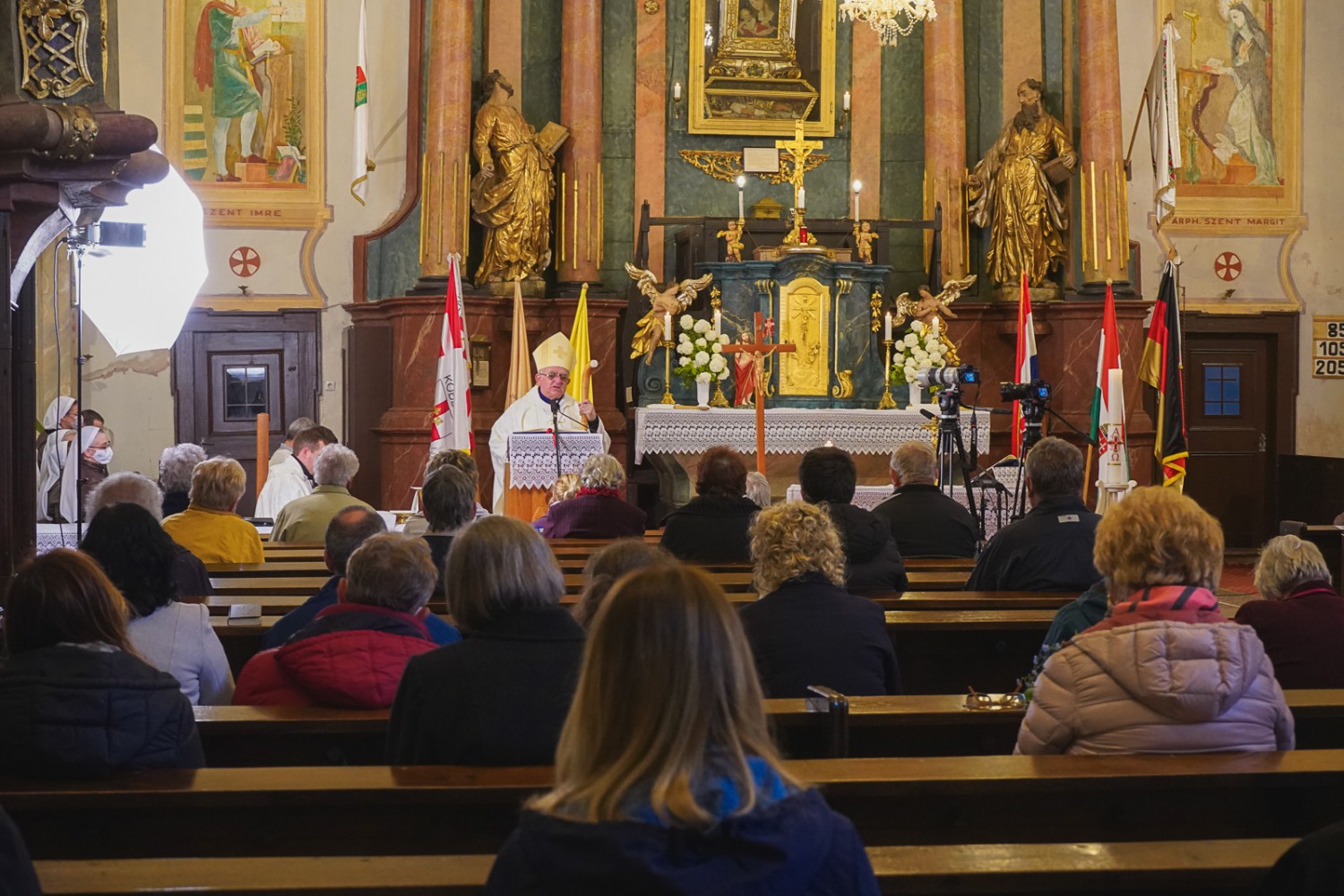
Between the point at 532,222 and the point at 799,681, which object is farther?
the point at 532,222

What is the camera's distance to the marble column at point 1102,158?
45.0 feet

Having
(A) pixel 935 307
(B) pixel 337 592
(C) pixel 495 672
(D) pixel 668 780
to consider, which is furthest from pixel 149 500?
(A) pixel 935 307

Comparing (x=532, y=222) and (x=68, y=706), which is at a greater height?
(x=532, y=222)

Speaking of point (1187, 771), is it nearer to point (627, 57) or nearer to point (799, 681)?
point (799, 681)

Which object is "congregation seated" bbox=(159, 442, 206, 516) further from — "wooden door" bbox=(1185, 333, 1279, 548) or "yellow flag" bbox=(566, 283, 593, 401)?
"wooden door" bbox=(1185, 333, 1279, 548)

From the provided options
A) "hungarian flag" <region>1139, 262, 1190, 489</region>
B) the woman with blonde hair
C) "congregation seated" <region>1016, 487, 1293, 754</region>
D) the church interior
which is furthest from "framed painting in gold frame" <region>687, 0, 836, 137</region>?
the woman with blonde hair

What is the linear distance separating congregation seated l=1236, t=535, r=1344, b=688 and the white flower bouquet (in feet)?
26.4

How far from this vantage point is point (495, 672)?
320 centimetres

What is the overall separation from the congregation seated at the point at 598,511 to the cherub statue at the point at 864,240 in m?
6.08

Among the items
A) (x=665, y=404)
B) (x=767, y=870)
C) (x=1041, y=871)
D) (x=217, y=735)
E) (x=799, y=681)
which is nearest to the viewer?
(x=767, y=870)

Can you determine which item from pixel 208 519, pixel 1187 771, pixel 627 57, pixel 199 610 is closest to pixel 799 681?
pixel 1187 771

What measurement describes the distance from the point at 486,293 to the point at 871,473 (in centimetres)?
364

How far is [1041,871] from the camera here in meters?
2.58

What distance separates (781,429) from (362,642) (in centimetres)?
880
